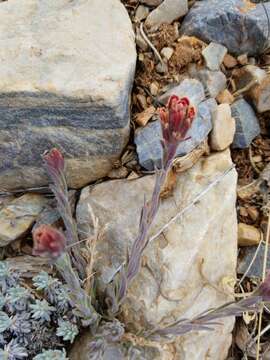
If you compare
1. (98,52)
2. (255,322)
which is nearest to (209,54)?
(98,52)

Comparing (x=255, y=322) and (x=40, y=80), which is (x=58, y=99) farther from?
(x=255, y=322)

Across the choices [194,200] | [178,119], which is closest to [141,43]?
[194,200]

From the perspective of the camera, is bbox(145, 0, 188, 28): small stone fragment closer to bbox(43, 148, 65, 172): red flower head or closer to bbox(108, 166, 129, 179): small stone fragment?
bbox(108, 166, 129, 179): small stone fragment

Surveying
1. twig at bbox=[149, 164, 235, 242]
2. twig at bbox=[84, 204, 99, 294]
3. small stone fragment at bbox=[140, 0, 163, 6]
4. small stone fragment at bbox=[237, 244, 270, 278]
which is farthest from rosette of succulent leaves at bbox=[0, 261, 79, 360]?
small stone fragment at bbox=[140, 0, 163, 6]

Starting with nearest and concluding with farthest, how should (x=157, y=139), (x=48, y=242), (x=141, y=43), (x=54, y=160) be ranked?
(x=48, y=242)
(x=54, y=160)
(x=157, y=139)
(x=141, y=43)

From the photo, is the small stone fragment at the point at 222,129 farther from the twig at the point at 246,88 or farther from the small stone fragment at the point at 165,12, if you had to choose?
the small stone fragment at the point at 165,12

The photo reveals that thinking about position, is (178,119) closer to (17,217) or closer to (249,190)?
(249,190)
